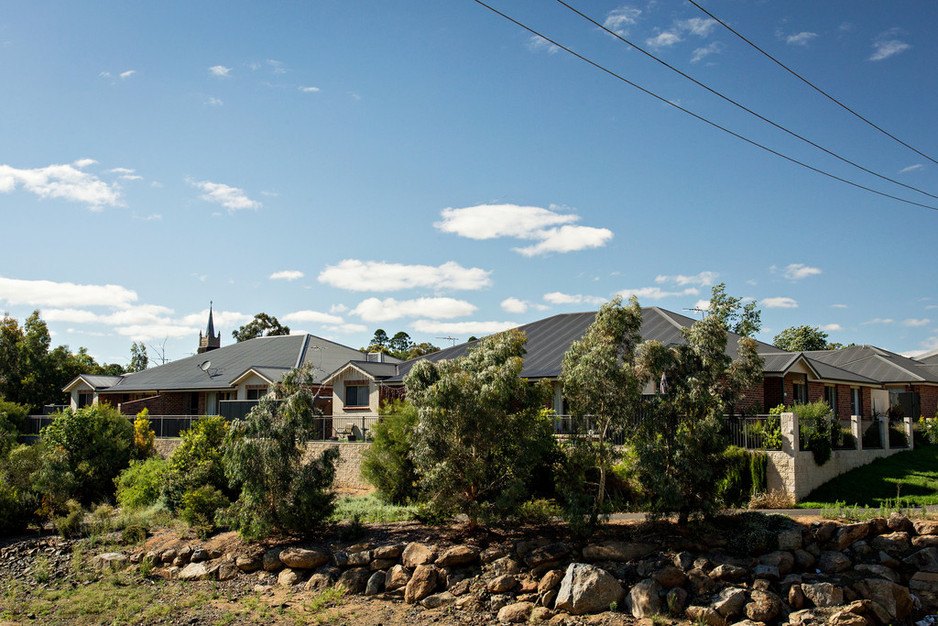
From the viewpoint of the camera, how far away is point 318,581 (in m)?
15.7

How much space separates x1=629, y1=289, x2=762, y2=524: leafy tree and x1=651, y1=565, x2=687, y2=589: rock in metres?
1.20

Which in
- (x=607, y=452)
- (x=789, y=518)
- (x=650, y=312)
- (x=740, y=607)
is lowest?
(x=740, y=607)

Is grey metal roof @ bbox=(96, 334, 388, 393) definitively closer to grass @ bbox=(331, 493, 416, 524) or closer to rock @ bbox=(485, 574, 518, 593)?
grass @ bbox=(331, 493, 416, 524)

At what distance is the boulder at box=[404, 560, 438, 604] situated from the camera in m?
14.8

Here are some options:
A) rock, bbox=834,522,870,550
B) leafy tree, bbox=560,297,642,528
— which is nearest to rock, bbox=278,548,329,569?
leafy tree, bbox=560,297,642,528

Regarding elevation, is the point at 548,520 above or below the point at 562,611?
above

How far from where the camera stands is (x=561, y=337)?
98.8ft

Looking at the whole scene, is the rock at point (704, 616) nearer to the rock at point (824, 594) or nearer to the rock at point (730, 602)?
the rock at point (730, 602)

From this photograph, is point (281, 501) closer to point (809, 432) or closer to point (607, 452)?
point (607, 452)

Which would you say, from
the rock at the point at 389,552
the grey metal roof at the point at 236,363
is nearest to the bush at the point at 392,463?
the rock at the point at 389,552

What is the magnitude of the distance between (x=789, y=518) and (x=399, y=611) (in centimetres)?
853

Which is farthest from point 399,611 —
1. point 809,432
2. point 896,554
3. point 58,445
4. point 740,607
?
point 58,445

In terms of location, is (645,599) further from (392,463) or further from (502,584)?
(392,463)

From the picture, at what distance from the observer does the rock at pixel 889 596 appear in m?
12.3
